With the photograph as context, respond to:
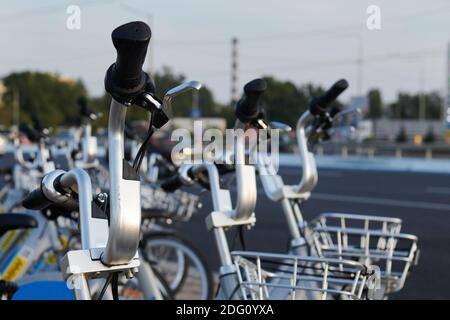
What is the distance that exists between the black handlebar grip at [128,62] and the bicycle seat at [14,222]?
4.43ft

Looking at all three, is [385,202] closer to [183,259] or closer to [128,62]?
[183,259]

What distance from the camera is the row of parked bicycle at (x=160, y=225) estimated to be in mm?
1500

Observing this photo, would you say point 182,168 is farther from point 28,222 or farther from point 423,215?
point 423,215

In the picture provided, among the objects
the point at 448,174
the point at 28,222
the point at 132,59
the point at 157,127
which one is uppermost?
the point at 132,59

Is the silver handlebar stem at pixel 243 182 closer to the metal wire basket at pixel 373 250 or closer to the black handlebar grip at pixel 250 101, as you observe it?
the black handlebar grip at pixel 250 101

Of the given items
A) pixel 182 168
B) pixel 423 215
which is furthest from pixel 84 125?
pixel 423 215

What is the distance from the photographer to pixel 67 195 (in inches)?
69.1

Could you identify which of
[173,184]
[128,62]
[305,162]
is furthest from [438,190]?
[128,62]

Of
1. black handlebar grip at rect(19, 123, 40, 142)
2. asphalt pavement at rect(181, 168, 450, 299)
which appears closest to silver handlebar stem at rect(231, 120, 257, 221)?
asphalt pavement at rect(181, 168, 450, 299)

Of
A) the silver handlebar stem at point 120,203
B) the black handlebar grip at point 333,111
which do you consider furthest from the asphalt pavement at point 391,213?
the silver handlebar stem at point 120,203

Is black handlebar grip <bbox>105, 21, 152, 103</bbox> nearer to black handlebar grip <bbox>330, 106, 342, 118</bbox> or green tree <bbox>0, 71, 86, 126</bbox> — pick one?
black handlebar grip <bbox>330, 106, 342, 118</bbox>

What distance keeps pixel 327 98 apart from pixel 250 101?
2.34ft

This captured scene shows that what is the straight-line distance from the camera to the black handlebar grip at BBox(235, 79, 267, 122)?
2.25 m
